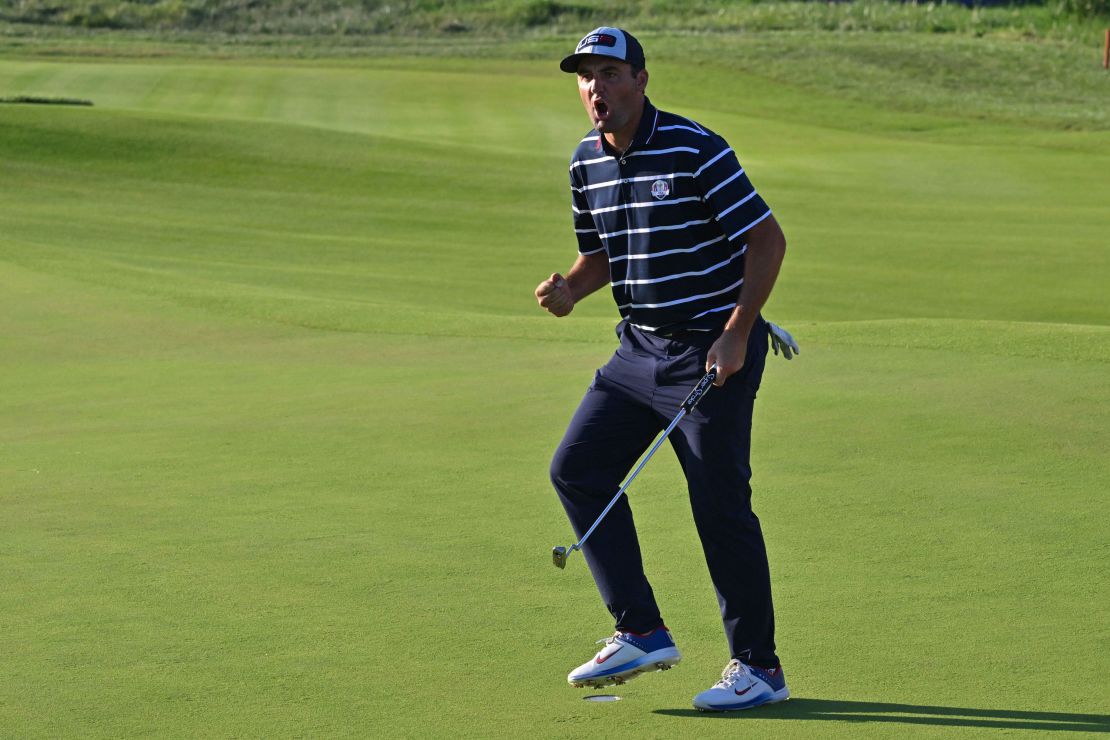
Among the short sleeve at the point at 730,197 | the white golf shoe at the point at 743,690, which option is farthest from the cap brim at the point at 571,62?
the white golf shoe at the point at 743,690

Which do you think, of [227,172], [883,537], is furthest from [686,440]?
[227,172]

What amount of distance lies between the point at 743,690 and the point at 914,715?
0.46 metres

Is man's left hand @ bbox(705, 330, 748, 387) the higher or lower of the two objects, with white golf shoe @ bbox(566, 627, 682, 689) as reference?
higher

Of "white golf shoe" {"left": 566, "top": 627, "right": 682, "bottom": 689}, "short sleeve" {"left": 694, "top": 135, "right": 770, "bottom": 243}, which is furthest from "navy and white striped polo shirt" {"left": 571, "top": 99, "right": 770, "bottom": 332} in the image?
"white golf shoe" {"left": 566, "top": 627, "right": 682, "bottom": 689}

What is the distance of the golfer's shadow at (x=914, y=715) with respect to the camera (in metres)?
4.17

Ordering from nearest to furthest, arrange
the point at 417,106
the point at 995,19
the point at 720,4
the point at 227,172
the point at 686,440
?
the point at 686,440, the point at 227,172, the point at 417,106, the point at 995,19, the point at 720,4

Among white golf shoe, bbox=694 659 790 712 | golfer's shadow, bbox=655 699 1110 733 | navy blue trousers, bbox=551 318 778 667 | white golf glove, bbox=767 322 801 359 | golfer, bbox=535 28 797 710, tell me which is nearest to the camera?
golfer's shadow, bbox=655 699 1110 733

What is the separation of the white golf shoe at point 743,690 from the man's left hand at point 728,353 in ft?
2.65

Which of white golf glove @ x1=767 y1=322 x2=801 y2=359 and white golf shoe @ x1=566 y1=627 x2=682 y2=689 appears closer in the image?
white golf shoe @ x1=566 y1=627 x2=682 y2=689

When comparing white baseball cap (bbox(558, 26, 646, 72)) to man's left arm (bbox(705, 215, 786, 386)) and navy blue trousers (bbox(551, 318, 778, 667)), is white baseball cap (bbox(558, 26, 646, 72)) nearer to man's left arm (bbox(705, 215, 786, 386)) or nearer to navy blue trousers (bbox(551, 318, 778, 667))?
man's left arm (bbox(705, 215, 786, 386))

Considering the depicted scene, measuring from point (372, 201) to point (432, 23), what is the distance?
4061cm

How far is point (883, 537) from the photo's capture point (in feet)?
19.8

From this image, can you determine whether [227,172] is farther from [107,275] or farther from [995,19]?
[995,19]

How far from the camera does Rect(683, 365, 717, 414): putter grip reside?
4516mm
